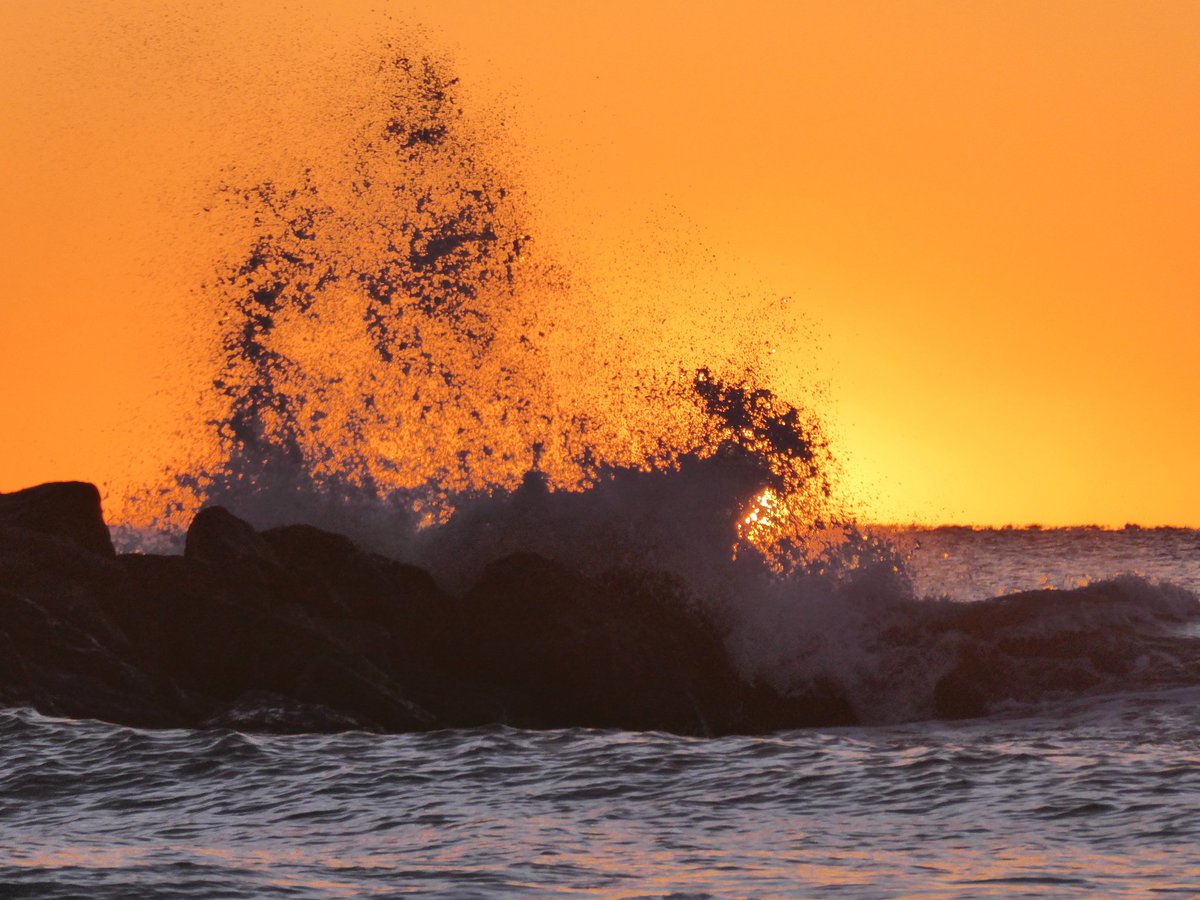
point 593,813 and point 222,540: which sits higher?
point 222,540

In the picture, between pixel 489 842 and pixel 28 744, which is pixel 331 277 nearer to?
pixel 28 744

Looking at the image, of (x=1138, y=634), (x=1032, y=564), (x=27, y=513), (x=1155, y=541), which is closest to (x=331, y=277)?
(x=27, y=513)

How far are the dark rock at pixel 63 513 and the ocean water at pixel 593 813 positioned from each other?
2.99 meters

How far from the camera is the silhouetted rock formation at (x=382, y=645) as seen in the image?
1073 centimetres

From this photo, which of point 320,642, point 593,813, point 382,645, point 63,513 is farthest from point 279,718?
point 63,513

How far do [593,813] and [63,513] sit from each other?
6799 mm

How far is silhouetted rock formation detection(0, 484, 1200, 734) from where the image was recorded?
10727 millimetres

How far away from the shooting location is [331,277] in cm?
1922

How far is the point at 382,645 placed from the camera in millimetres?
12039

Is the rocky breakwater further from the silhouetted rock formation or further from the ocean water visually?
the ocean water

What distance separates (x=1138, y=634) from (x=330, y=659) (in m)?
7.42

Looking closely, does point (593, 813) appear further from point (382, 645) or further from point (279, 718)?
point (382, 645)

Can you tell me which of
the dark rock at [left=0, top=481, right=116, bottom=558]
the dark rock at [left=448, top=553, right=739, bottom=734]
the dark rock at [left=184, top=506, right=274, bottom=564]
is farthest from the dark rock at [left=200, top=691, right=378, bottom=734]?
the dark rock at [left=0, top=481, right=116, bottom=558]

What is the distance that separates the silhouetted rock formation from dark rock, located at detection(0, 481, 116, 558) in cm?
2
